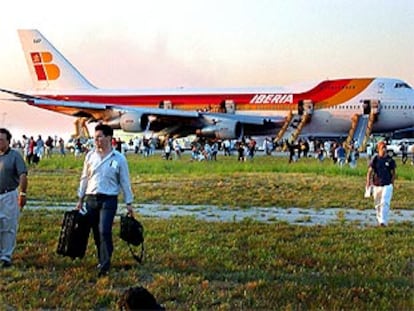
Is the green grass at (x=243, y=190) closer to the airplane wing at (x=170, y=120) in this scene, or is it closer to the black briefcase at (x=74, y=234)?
the black briefcase at (x=74, y=234)

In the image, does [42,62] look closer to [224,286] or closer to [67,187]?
[67,187]

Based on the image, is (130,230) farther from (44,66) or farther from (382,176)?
(44,66)

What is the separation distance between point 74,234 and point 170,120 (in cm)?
4774

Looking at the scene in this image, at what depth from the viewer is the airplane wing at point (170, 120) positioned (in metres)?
53.3

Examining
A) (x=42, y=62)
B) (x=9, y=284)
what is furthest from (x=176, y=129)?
(x=9, y=284)

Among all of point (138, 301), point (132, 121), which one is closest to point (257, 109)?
point (132, 121)

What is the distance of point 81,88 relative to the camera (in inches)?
2504

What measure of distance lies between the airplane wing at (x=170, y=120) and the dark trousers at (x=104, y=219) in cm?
4363

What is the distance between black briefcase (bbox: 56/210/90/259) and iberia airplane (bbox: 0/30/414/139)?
146ft

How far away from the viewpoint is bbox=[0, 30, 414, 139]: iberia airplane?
54.2 meters

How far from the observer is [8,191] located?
893 cm

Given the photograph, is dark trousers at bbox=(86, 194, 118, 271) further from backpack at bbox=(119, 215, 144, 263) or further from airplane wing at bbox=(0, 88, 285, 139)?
airplane wing at bbox=(0, 88, 285, 139)

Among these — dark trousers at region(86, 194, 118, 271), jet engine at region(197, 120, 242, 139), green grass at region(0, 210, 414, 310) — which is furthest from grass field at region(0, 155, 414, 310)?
jet engine at region(197, 120, 242, 139)

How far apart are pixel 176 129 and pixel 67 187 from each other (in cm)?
3602
